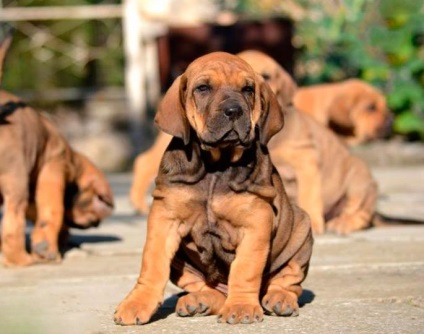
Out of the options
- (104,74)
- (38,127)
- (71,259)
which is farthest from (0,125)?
(104,74)

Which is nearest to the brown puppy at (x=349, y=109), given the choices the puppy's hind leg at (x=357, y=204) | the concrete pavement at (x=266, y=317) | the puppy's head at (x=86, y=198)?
the puppy's hind leg at (x=357, y=204)

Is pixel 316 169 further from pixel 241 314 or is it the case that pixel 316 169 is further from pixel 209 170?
pixel 241 314

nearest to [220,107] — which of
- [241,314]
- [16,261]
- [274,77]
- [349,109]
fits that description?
[241,314]

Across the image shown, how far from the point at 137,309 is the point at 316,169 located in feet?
11.9

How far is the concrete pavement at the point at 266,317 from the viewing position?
4539 millimetres

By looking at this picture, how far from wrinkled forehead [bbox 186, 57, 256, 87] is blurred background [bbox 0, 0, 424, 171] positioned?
369 inches

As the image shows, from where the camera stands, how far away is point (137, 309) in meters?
4.54

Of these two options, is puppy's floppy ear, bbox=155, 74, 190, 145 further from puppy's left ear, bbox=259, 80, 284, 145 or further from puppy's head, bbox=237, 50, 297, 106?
puppy's head, bbox=237, 50, 297, 106

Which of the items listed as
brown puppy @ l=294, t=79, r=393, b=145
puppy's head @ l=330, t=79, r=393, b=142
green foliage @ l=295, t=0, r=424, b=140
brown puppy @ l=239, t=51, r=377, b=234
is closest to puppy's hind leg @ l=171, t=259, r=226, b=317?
brown puppy @ l=239, t=51, r=377, b=234

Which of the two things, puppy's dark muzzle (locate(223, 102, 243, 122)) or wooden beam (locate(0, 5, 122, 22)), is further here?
wooden beam (locate(0, 5, 122, 22))

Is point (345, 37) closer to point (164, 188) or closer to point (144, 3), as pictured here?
point (144, 3)

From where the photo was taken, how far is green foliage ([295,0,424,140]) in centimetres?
1397

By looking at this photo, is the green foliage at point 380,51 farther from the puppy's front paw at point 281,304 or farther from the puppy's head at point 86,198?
the puppy's front paw at point 281,304

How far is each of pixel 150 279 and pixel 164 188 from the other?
15.5 inches
